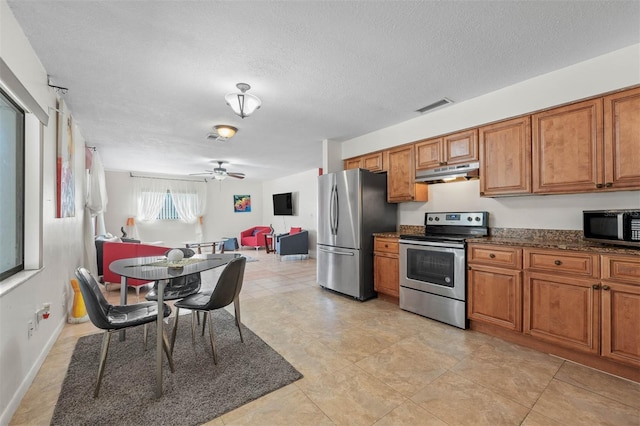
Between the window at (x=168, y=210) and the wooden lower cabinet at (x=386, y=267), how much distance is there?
268 inches

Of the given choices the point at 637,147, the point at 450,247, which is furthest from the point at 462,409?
the point at 637,147

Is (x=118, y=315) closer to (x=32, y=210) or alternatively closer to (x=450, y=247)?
(x=32, y=210)

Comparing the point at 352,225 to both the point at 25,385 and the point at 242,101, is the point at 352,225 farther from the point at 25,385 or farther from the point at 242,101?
the point at 25,385

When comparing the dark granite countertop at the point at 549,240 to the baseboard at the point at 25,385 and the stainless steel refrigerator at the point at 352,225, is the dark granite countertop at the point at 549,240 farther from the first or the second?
the baseboard at the point at 25,385

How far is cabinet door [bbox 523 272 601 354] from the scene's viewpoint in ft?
6.79

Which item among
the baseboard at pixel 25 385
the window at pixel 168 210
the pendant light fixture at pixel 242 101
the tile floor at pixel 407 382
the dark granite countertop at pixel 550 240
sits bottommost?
the tile floor at pixel 407 382

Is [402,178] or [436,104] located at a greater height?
[436,104]

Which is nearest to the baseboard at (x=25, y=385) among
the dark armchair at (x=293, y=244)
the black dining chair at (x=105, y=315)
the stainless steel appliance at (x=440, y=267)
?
the black dining chair at (x=105, y=315)

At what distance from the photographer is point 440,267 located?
3.01 metres

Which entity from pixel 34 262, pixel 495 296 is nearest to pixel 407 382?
pixel 495 296

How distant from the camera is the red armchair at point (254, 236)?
8.78 meters

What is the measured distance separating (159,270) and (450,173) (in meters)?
3.04

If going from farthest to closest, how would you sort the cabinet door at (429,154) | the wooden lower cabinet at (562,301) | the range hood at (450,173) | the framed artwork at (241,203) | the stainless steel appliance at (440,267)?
the framed artwork at (241,203), the cabinet door at (429,154), the range hood at (450,173), the stainless steel appliance at (440,267), the wooden lower cabinet at (562,301)

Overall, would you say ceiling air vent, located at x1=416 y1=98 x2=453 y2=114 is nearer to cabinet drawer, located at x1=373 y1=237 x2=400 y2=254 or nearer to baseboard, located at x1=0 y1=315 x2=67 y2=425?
cabinet drawer, located at x1=373 y1=237 x2=400 y2=254
